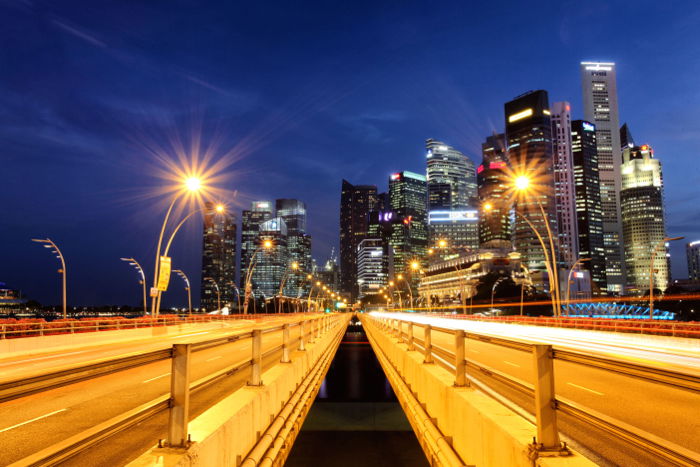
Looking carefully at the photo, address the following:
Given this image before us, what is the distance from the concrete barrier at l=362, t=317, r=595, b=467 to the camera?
4548mm

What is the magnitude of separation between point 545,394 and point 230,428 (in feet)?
11.1

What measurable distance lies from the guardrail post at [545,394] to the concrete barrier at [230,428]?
302 cm

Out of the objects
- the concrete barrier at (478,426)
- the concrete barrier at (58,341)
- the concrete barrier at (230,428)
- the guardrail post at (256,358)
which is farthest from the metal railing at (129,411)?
the concrete barrier at (58,341)

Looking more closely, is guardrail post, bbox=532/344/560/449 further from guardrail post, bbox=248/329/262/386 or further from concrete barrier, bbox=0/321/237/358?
concrete barrier, bbox=0/321/237/358

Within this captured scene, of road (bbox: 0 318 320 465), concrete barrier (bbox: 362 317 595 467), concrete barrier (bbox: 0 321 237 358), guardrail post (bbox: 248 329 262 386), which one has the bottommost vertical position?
concrete barrier (bbox: 0 321 237 358)

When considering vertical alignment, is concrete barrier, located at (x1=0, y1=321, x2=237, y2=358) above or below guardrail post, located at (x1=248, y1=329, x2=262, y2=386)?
below

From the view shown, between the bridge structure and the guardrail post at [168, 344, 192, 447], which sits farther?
the guardrail post at [168, 344, 192, 447]

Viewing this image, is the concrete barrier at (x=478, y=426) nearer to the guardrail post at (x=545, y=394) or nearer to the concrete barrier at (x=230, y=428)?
the guardrail post at (x=545, y=394)

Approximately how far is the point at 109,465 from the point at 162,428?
2.16 meters

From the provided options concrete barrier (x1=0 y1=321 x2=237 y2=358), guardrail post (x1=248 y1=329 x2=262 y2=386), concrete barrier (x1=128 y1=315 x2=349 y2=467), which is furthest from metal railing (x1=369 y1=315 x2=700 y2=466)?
concrete barrier (x1=0 y1=321 x2=237 y2=358)

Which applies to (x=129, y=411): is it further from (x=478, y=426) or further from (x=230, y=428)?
(x=478, y=426)

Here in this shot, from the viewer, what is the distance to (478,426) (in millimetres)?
5863

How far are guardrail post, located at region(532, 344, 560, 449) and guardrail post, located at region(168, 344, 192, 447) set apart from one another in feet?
9.92

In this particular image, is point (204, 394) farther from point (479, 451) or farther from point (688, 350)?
point (688, 350)
